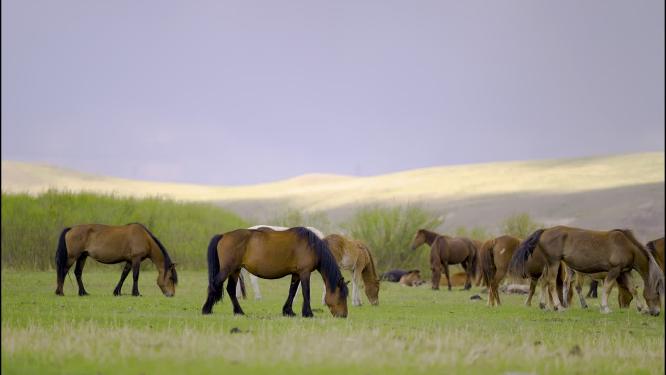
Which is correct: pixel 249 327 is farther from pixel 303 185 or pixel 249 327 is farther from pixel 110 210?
pixel 303 185

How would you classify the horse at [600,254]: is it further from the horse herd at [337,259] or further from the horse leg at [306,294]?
the horse leg at [306,294]

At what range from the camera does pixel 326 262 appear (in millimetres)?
13172

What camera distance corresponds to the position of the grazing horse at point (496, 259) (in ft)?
59.9

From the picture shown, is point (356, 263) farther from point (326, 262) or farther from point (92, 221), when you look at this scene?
point (92, 221)

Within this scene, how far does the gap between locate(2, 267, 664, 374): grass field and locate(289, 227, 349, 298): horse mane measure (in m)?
0.57

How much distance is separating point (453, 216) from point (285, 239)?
2057 inches

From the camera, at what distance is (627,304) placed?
17328 mm

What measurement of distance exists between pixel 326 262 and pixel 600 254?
6044mm

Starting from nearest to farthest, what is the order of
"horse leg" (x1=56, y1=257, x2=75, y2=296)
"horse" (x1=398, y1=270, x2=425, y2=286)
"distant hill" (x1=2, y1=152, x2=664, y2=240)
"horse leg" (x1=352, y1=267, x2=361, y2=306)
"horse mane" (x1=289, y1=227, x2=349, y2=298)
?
"horse mane" (x1=289, y1=227, x2=349, y2=298)
"horse leg" (x1=56, y1=257, x2=75, y2=296)
"horse leg" (x1=352, y1=267, x2=361, y2=306)
"horse" (x1=398, y1=270, x2=425, y2=286)
"distant hill" (x1=2, y1=152, x2=664, y2=240)

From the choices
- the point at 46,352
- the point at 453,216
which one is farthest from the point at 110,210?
the point at 453,216

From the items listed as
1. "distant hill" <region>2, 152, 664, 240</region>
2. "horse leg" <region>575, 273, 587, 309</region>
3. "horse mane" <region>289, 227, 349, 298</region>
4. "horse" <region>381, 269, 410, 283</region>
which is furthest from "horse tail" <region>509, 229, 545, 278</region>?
"distant hill" <region>2, 152, 664, 240</region>

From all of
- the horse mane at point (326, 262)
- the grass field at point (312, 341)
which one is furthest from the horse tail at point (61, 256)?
the horse mane at point (326, 262)

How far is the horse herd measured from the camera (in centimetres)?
1323

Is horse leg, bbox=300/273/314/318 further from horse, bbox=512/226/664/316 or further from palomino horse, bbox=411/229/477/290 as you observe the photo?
palomino horse, bbox=411/229/477/290
